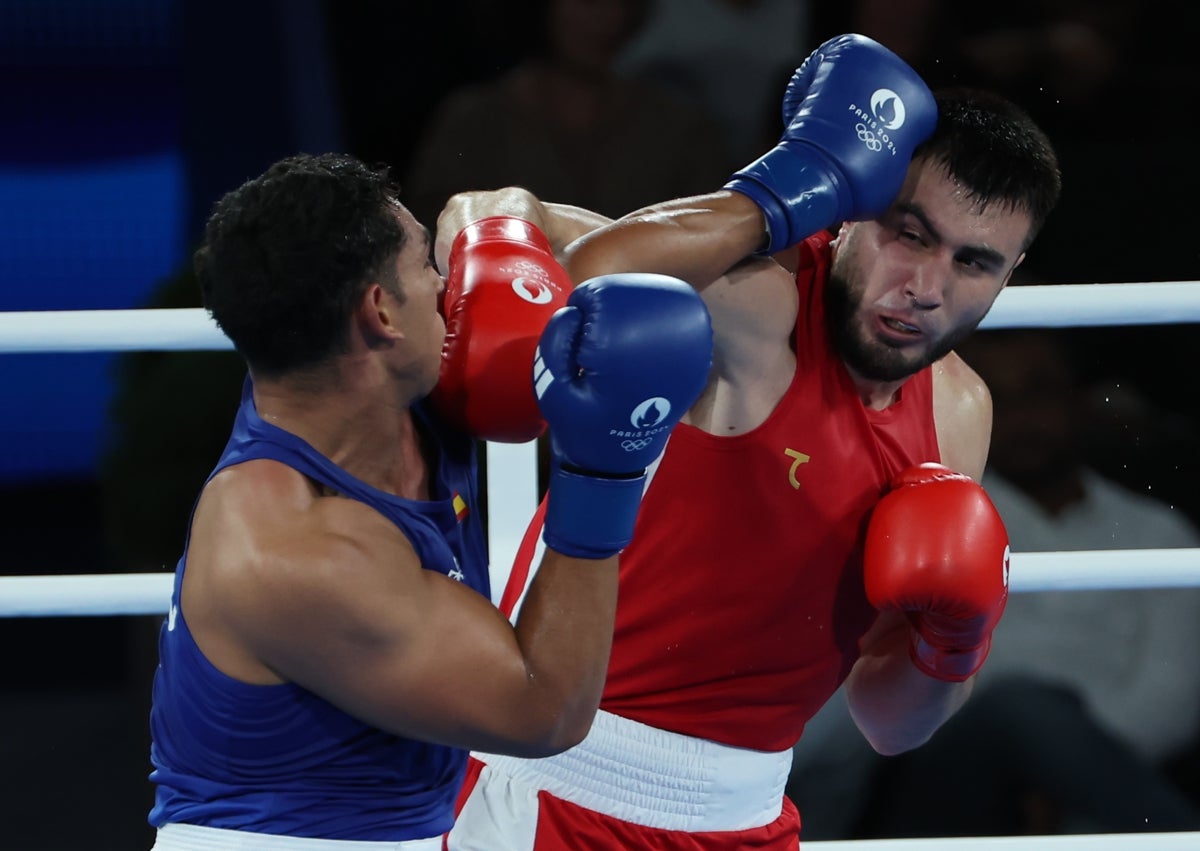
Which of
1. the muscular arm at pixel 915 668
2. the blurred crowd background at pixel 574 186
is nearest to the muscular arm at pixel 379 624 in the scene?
the muscular arm at pixel 915 668

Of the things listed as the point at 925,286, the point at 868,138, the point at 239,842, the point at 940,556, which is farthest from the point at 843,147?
the point at 239,842

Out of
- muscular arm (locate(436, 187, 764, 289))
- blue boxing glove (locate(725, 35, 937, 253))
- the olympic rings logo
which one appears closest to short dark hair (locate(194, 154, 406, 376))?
muscular arm (locate(436, 187, 764, 289))

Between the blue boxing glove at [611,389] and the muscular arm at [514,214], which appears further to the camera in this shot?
the muscular arm at [514,214]

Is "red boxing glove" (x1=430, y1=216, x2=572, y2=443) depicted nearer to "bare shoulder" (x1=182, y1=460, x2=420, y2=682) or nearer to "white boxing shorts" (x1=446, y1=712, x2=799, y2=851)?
"bare shoulder" (x1=182, y1=460, x2=420, y2=682)

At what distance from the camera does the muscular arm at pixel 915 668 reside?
6.86ft

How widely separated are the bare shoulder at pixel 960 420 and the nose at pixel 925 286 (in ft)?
0.89

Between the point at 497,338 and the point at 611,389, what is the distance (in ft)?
0.83

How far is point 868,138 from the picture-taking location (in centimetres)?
177

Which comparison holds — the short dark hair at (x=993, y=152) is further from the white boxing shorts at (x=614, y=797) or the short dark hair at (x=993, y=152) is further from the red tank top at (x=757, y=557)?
the white boxing shorts at (x=614, y=797)

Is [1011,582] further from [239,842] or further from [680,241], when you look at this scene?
[239,842]

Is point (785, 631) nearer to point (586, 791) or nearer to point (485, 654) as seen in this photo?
point (586, 791)

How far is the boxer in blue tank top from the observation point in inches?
58.6

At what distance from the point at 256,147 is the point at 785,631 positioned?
9.24ft

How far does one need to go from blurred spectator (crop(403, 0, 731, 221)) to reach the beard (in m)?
1.90
